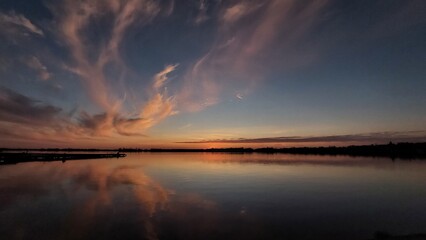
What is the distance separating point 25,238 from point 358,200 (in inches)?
1062

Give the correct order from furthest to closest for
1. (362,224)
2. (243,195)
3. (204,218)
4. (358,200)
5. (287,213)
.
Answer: (243,195) < (358,200) < (287,213) < (204,218) < (362,224)

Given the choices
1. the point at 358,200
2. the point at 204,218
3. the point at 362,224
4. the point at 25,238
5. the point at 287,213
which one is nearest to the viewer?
the point at 25,238

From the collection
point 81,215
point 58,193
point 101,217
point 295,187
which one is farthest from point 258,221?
point 58,193

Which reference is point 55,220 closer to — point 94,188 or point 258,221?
point 258,221

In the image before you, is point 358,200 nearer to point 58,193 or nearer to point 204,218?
point 204,218

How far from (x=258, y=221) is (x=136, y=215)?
336 inches

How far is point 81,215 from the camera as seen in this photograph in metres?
21.7

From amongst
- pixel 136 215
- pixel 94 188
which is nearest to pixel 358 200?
pixel 136 215

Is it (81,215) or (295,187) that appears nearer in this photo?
(81,215)

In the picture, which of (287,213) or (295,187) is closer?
(287,213)

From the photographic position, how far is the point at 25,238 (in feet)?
53.3

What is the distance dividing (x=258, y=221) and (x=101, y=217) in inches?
420

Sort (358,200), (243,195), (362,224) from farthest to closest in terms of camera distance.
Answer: (243,195) < (358,200) < (362,224)

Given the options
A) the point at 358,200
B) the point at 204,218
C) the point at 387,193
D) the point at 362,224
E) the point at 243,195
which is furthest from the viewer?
the point at 387,193
